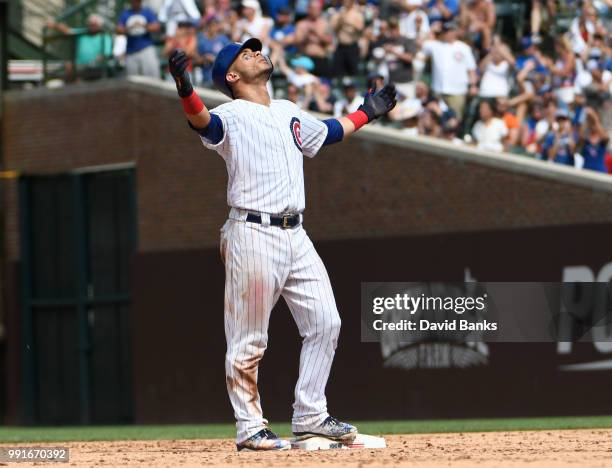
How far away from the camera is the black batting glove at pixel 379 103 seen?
9.05 meters

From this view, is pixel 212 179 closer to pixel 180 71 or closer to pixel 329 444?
pixel 329 444

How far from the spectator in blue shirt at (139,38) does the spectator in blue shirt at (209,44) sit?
2.42 ft

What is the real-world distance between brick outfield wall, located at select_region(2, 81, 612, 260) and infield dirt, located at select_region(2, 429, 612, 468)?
22.6 ft

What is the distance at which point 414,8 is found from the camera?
18422 mm

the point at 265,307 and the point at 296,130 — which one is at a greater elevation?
the point at 296,130

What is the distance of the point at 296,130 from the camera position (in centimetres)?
856

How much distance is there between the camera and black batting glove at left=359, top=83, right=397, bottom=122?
29.7ft

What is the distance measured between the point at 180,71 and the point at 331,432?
2.41 m

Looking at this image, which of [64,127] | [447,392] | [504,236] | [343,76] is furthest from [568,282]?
[64,127]

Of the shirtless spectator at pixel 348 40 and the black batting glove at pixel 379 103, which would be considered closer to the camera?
the black batting glove at pixel 379 103

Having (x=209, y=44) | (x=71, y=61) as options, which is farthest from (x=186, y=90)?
(x=71, y=61)

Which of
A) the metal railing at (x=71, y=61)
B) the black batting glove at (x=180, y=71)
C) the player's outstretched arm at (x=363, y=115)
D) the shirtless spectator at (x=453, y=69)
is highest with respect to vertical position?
the metal railing at (x=71, y=61)

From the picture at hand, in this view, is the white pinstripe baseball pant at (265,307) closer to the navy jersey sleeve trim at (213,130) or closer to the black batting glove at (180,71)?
the navy jersey sleeve trim at (213,130)

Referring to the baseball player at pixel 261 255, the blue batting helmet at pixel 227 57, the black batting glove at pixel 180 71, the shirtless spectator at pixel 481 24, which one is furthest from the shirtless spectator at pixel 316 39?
the black batting glove at pixel 180 71
